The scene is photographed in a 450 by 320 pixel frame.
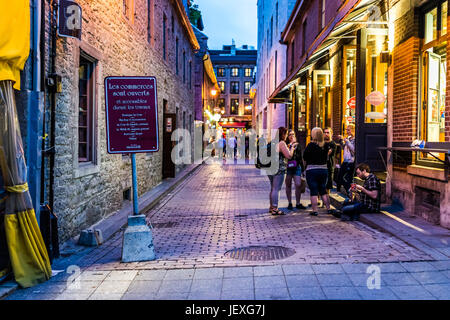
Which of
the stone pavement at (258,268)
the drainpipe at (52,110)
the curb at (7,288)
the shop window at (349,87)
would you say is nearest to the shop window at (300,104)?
the shop window at (349,87)

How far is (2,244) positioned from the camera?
4.95 meters

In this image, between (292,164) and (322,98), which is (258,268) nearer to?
(292,164)

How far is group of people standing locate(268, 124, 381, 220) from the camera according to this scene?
8219 mm

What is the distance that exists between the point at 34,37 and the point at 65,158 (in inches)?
80.6

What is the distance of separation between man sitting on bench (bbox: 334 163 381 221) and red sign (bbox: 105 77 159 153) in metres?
4.02

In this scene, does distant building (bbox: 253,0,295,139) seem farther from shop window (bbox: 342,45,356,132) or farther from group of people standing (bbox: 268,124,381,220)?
group of people standing (bbox: 268,124,381,220)

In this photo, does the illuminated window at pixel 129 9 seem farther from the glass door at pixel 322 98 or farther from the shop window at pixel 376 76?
the glass door at pixel 322 98

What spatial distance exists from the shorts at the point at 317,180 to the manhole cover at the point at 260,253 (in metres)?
2.89

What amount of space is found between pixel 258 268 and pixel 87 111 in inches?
198

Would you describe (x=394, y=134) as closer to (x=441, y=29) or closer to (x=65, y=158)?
(x=441, y=29)

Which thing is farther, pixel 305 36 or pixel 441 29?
pixel 305 36

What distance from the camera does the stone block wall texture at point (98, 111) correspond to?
6.80 m

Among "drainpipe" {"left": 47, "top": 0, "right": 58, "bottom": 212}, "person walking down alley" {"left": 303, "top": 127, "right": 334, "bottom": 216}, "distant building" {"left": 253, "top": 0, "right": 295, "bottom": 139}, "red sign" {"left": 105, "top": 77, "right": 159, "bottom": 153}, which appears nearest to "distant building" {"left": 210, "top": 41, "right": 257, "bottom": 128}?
"distant building" {"left": 253, "top": 0, "right": 295, "bottom": 139}
